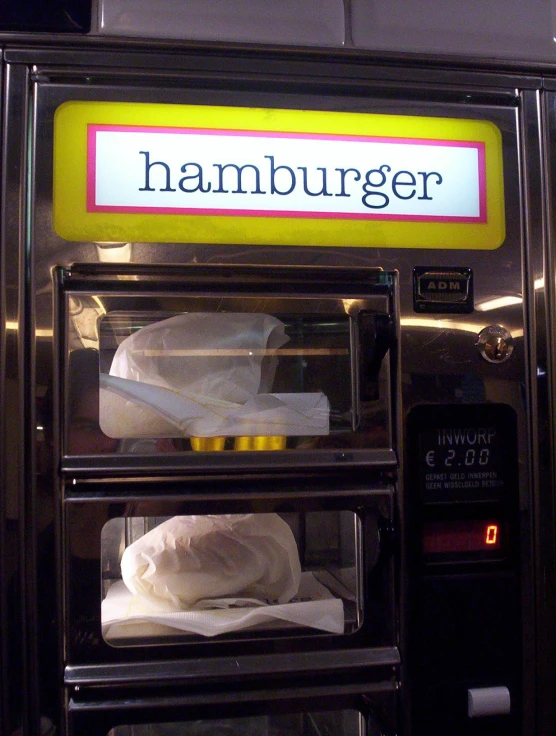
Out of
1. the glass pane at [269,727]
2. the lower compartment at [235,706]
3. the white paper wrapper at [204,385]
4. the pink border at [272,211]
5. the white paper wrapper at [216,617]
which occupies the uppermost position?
the pink border at [272,211]

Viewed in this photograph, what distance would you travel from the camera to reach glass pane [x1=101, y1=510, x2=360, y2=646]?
118cm

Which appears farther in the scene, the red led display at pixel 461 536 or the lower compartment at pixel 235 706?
the red led display at pixel 461 536

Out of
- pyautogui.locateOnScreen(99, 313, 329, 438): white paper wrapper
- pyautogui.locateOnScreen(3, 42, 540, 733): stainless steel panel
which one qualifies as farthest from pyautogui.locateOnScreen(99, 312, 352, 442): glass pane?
pyautogui.locateOnScreen(3, 42, 540, 733): stainless steel panel

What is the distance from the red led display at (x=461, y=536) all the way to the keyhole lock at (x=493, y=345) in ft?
1.06

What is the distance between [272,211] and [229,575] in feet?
2.34

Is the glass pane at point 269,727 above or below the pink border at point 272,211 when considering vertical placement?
below

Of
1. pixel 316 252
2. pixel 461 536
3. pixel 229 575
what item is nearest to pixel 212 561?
pixel 229 575

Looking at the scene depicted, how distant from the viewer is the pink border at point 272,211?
118 cm

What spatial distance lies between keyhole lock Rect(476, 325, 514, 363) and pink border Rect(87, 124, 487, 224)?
226mm

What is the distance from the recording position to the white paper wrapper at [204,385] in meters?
1.19

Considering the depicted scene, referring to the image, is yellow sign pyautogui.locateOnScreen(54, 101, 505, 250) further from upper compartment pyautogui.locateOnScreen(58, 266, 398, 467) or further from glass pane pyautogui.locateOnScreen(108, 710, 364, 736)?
glass pane pyautogui.locateOnScreen(108, 710, 364, 736)

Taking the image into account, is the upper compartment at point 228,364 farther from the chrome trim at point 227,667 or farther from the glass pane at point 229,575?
the chrome trim at point 227,667

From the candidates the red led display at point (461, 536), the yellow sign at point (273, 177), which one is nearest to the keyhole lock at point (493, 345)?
the yellow sign at point (273, 177)

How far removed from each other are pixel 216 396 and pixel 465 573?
23.5 inches
